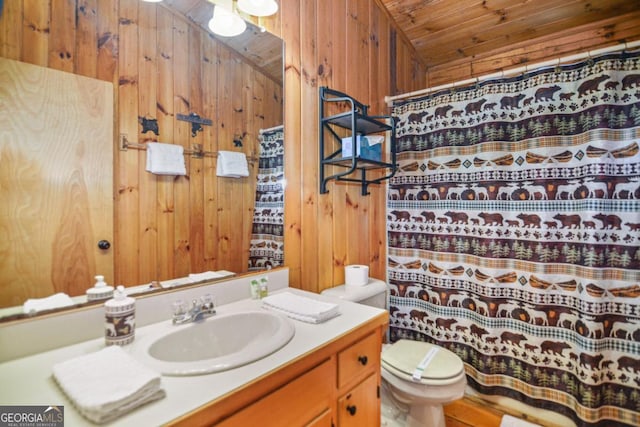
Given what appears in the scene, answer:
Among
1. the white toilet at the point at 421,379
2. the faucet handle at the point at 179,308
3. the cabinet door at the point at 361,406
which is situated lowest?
the white toilet at the point at 421,379

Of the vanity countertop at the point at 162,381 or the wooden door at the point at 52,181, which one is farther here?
the wooden door at the point at 52,181

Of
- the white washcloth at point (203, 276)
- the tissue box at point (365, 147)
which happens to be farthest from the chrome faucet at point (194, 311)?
the tissue box at point (365, 147)

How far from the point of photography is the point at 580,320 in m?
1.51

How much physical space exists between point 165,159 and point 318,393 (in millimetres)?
906

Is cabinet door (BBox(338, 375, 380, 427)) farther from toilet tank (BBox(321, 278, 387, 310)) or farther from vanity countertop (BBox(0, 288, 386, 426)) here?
toilet tank (BBox(321, 278, 387, 310))

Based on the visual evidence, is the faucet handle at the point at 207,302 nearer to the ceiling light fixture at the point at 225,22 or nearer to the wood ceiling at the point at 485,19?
the ceiling light fixture at the point at 225,22

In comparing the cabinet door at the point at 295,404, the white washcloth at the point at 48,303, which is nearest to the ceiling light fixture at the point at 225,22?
the white washcloth at the point at 48,303

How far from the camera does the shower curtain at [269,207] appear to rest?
1.38 metres

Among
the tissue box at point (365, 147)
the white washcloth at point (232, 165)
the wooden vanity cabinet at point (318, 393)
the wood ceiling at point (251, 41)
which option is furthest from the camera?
the tissue box at point (365, 147)

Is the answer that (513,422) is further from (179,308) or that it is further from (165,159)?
(165,159)

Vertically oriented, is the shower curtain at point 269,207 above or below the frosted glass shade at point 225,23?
below

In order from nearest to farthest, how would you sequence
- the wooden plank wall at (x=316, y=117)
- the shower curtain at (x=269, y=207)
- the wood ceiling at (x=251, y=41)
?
the wood ceiling at (x=251, y=41)
the shower curtain at (x=269, y=207)
the wooden plank wall at (x=316, y=117)

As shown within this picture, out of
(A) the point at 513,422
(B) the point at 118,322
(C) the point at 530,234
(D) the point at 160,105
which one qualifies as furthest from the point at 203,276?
(A) the point at 513,422

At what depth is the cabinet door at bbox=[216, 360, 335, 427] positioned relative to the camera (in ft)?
2.24
